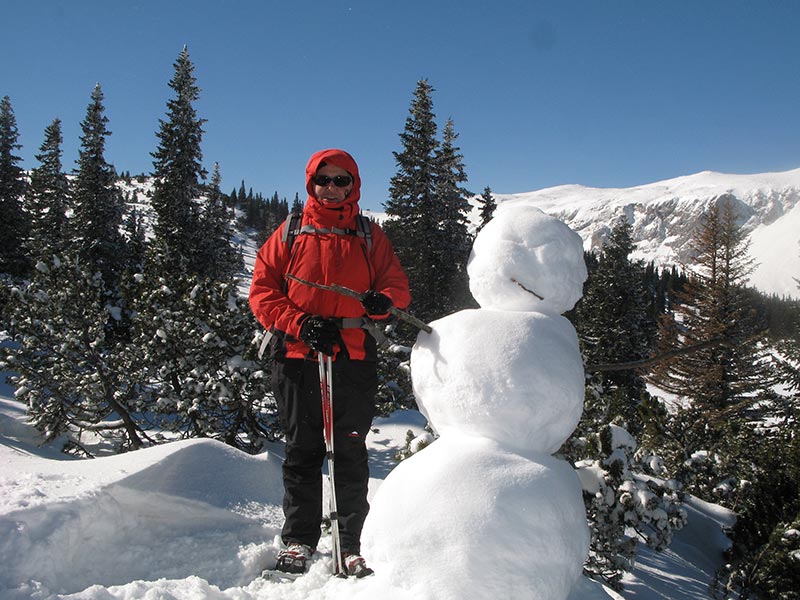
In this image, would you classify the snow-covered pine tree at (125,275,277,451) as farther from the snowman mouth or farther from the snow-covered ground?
the snowman mouth

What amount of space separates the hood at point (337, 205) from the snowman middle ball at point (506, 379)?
52.8 inches

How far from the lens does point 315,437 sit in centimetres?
297

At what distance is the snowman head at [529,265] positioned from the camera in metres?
1.98

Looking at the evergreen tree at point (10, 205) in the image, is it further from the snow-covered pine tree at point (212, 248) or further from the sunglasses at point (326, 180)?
the sunglasses at point (326, 180)

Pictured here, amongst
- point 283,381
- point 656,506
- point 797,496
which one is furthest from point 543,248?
point 797,496

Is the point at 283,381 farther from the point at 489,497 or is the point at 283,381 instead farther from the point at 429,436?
the point at 489,497

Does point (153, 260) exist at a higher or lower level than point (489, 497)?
higher

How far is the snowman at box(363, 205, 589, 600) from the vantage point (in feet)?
5.25

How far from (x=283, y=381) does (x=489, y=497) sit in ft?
Result: 5.56

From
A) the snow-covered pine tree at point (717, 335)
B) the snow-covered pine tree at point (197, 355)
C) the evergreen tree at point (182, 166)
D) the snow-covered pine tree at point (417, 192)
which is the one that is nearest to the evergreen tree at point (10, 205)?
the evergreen tree at point (182, 166)

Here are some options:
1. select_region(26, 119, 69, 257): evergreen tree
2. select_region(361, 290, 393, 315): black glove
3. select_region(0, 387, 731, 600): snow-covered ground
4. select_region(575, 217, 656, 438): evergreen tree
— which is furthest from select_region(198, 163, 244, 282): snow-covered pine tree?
select_region(361, 290, 393, 315): black glove

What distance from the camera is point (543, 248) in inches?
77.5

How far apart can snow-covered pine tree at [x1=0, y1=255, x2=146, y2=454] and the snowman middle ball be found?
6598mm

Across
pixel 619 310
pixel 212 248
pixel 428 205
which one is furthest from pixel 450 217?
pixel 212 248
